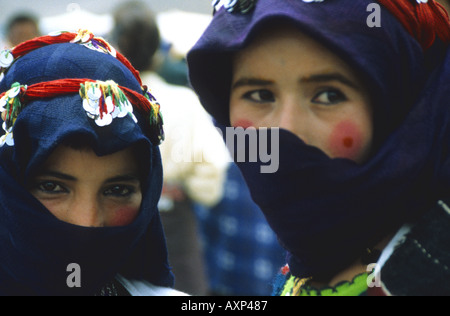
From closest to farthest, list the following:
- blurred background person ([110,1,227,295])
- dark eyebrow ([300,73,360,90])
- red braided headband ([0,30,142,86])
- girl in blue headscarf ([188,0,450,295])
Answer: girl in blue headscarf ([188,0,450,295]) < dark eyebrow ([300,73,360,90]) < red braided headband ([0,30,142,86]) < blurred background person ([110,1,227,295])

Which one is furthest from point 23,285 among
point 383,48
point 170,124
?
point 170,124

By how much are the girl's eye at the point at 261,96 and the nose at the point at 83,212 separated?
25.5 inches

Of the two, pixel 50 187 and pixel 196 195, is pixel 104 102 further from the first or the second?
pixel 196 195

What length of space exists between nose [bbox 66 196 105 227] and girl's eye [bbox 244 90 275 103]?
648 millimetres

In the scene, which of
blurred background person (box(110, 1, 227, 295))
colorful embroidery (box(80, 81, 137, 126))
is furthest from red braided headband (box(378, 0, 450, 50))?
blurred background person (box(110, 1, 227, 295))

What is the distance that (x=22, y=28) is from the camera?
6926 mm

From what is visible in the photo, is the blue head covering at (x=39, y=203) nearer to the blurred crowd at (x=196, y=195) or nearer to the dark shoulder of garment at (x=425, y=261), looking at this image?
the dark shoulder of garment at (x=425, y=261)

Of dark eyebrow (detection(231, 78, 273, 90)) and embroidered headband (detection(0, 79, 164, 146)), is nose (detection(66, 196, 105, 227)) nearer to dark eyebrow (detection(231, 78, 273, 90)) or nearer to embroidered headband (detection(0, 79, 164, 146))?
embroidered headband (detection(0, 79, 164, 146))

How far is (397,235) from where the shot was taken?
1.90 meters

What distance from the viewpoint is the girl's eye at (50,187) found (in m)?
2.26

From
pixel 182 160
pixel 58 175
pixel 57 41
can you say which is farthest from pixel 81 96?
pixel 182 160

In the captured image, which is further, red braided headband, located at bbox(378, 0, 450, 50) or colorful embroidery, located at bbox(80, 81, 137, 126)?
colorful embroidery, located at bbox(80, 81, 137, 126)

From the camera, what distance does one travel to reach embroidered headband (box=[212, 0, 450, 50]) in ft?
6.52

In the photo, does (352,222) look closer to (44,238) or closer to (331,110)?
(331,110)
